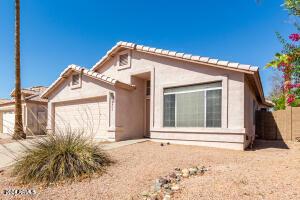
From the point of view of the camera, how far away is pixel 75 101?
44.1 feet

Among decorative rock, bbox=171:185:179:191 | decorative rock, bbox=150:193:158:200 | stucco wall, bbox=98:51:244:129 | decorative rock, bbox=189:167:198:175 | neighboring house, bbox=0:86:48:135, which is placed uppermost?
stucco wall, bbox=98:51:244:129

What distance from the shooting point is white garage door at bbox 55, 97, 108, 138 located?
11.9 m

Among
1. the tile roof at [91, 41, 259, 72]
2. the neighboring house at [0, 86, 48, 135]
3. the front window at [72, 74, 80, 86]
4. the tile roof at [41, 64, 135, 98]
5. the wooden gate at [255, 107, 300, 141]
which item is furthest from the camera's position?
the neighboring house at [0, 86, 48, 135]

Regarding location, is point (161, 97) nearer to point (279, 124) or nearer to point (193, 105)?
point (193, 105)

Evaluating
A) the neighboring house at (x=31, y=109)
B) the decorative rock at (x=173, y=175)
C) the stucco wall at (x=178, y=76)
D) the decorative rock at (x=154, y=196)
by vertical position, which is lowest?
the decorative rock at (x=154, y=196)

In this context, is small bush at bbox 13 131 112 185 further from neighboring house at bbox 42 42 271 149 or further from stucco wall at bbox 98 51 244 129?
stucco wall at bbox 98 51 244 129

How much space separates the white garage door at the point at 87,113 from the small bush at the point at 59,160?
15.5ft

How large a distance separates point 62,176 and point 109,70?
31.7ft

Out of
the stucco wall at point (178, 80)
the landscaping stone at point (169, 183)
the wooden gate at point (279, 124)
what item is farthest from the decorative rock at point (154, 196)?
the wooden gate at point (279, 124)

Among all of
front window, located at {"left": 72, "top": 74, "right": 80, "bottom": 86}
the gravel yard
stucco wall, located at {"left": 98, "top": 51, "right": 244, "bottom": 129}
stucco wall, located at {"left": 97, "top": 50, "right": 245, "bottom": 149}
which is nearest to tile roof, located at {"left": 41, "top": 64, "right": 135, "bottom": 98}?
front window, located at {"left": 72, "top": 74, "right": 80, "bottom": 86}

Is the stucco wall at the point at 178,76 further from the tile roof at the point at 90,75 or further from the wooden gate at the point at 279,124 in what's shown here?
the wooden gate at the point at 279,124

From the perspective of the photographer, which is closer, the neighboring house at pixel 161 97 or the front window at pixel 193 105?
the neighboring house at pixel 161 97

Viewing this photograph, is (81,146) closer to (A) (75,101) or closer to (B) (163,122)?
(B) (163,122)

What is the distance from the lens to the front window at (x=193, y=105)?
932 cm
